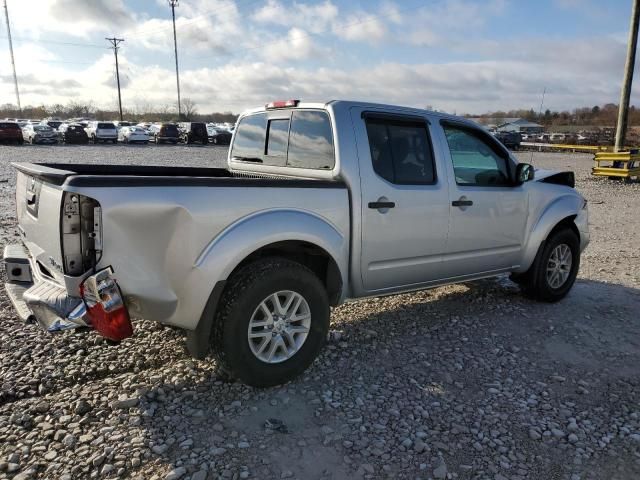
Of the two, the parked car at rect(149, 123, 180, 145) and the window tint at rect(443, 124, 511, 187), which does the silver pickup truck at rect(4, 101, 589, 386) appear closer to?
the window tint at rect(443, 124, 511, 187)

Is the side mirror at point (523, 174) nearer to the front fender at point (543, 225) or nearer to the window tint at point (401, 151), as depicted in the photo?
the front fender at point (543, 225)

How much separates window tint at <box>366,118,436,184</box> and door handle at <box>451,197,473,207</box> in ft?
0.96

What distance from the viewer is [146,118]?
98000mm

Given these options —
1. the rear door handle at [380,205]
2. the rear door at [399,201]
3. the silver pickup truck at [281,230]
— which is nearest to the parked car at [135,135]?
the silver pickup truck at [281,230]

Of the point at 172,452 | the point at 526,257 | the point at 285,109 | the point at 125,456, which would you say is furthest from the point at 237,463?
the point at 526,257

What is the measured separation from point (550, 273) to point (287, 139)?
10.5ft

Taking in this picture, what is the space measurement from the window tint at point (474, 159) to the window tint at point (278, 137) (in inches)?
56.1

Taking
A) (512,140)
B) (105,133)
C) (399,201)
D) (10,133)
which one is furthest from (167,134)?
(399,201)

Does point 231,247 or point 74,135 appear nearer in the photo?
point 231,247

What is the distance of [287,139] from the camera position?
4508 mm

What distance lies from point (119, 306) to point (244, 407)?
1063 mm

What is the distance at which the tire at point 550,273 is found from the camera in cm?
540

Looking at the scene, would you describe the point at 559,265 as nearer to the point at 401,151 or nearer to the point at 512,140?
the point at 401,151

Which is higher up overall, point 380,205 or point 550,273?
point 380,205
